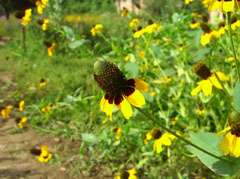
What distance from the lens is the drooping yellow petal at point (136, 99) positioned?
2.41 ft

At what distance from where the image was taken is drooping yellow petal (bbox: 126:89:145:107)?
733mm

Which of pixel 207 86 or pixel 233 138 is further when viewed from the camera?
pixel 207 86

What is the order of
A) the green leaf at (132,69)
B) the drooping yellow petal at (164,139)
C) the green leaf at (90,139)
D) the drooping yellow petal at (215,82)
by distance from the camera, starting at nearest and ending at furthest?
the drooping yellow petal at (215,82) < the drooping yellow petal at (164,139) < the green leaf at (132,69) < the green leaf at (90,139)

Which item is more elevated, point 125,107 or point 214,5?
point 214,5

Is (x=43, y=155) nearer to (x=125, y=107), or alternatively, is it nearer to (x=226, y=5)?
(x=125, y=107)

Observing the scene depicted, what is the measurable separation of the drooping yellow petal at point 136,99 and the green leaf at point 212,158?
0.37 metres

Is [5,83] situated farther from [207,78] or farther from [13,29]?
[13,29]

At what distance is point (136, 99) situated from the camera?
75 cm

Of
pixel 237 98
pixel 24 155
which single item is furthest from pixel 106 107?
pixel 24 155

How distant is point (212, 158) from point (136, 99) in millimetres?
431

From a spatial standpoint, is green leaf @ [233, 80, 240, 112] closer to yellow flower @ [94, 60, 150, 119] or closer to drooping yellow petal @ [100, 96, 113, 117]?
yellow flower @ [94, 60, 150, 119]

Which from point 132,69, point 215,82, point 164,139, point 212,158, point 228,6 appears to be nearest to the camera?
point 228,6

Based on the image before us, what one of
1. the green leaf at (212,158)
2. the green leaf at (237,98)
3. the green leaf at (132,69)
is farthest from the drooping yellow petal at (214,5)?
the green leaf at (132,69)

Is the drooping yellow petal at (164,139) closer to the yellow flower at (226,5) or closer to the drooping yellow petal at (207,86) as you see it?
the drooping yellow petal at (207,86)
